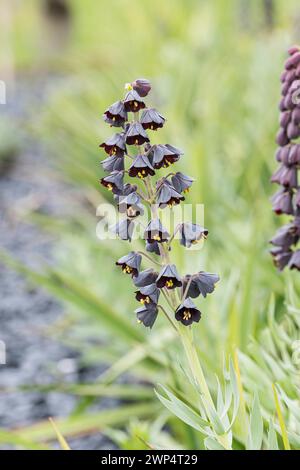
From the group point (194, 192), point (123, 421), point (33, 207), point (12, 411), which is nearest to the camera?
point (123, 421)

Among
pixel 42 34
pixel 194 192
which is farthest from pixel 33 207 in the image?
pixel 42 34

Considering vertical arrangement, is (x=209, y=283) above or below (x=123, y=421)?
above

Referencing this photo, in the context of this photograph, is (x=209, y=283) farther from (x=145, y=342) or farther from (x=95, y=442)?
(x=95, y=442)

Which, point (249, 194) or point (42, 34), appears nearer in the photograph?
point (249, 194)

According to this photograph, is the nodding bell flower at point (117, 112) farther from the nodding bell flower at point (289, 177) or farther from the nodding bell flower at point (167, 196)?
the nodding bell flower at point (289, 177)

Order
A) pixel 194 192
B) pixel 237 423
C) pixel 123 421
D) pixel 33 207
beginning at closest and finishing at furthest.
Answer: pixel 237 423
pixel 123 421
pixel 194 192
pixel 33 207

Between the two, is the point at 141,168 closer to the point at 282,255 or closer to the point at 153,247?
the point at 153,247

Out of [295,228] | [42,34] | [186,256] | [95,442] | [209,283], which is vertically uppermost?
[42,34]

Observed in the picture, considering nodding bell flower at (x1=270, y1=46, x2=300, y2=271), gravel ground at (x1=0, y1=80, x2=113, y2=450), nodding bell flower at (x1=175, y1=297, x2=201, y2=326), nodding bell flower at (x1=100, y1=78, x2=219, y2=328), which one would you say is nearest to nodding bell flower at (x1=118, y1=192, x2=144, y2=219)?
nodding bell flower at (x1=100, y1=78, x2=219, y2=328)
